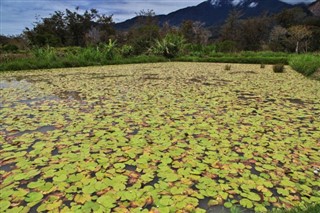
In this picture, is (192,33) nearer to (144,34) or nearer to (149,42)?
(144,34)

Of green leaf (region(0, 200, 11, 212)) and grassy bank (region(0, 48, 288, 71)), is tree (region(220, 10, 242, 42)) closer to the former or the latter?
grassy bank (region(0, 48, 288, 71))

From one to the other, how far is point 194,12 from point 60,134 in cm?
9247

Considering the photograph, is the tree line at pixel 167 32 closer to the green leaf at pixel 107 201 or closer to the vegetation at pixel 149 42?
the vegetation at pixel 149 42

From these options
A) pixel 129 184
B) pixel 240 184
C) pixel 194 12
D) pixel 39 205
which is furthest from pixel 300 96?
pixel 194 12

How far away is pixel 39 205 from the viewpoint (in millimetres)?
2000

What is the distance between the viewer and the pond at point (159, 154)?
207 centimetres

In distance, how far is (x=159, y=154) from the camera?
9.37ft

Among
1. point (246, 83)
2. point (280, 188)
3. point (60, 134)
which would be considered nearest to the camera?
point (280, 188)

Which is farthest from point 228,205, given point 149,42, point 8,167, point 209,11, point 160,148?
point 209,11

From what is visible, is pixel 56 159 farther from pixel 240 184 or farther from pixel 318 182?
pixel 318 182

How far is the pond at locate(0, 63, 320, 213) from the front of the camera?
6.79 feet

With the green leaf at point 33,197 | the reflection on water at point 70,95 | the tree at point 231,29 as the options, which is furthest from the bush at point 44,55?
the tree at point 231,29

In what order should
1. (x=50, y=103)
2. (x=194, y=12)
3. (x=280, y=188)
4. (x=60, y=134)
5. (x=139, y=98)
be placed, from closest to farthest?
(x=280, y=188) → (x=60, y=134) → (x=50, y=103) → (x=139, y=98) → (x=194, y=12)

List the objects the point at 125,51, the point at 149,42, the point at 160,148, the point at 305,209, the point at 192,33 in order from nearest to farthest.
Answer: the point at 305,209, the point at 160,148, the point at 125,51, the point at 149,42, the point at 192,33
